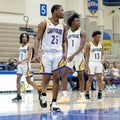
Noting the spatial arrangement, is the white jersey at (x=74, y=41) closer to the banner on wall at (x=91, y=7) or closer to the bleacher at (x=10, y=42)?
the bleacher at (x=10, y=42)

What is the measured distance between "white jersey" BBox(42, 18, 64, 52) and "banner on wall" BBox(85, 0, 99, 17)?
17.0 m

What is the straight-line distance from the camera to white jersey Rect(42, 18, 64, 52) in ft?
23.8

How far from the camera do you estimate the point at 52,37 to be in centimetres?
728

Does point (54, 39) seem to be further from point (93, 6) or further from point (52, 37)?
point (93, 6)

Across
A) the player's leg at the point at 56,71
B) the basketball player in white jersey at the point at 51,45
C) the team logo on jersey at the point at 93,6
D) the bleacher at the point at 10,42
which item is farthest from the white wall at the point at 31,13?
the player's leg at the point at 56,71

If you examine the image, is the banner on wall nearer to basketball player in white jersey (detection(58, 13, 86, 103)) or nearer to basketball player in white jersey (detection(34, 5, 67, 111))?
basketball player in white jersey (detection(58, 13, 86, 103))

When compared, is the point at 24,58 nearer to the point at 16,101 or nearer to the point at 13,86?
Result: the point at 16,101

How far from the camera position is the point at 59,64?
23.7ft

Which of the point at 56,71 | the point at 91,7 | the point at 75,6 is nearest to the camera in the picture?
the point at 56,71

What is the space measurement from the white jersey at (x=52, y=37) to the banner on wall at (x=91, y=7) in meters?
17.0

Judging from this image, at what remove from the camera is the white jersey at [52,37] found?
727 centimetres

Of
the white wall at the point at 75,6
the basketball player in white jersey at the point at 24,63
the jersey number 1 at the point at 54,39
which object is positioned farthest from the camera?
the white wall at the point at 75,6

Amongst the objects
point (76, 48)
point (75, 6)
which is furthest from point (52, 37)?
point (75, 6)

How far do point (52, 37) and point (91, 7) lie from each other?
681 inches
